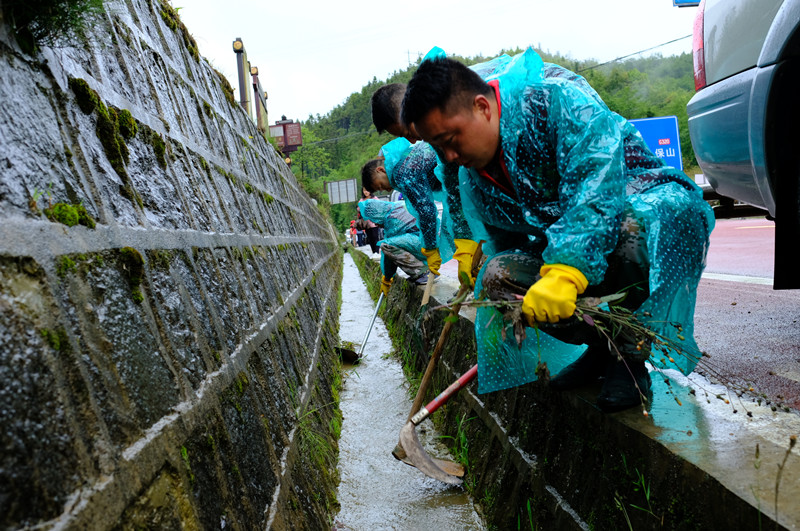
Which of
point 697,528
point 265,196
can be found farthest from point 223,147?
point 697,528

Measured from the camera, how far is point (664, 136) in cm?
1168

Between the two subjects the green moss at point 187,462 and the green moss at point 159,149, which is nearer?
the green moss at point 187,462

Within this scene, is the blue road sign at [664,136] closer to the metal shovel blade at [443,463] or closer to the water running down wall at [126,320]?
the metal shovel blade at [443,463]

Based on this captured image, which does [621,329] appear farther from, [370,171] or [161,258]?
[370,171]

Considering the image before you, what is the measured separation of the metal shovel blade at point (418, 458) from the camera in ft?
10.8

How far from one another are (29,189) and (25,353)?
0.34 meters

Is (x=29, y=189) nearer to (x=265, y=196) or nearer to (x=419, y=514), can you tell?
(x=419, y=514)

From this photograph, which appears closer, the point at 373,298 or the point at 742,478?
the point at 742,478

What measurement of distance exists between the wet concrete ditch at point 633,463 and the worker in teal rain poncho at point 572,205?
0.16 m

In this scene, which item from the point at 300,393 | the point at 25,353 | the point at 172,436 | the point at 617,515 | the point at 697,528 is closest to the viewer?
the point at 25,353

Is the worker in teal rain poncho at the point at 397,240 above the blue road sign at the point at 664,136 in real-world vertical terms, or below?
below

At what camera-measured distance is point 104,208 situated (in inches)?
55.5

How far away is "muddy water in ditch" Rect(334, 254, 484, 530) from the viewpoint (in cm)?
307

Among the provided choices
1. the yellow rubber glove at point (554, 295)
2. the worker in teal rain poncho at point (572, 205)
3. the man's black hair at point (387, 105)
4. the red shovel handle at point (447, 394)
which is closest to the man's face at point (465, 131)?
the worker in teal rain poncho at point (572, 205)
